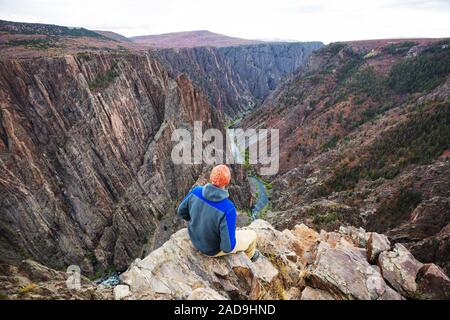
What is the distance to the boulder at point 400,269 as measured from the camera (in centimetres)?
849

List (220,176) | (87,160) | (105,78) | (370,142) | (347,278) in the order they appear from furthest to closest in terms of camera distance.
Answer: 1. (370,142)
2. (105,78)
3. (87,160)
4. (347,278)
5. (220,176)

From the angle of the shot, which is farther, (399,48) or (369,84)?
(399,48)

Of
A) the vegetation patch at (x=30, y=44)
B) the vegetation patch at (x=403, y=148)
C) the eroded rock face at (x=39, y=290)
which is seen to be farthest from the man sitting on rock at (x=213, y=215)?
the vegetation patch at (x=30, y=44)

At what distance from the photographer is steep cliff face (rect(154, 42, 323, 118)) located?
118 m

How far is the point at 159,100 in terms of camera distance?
147 feet

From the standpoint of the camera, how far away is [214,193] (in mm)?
7004

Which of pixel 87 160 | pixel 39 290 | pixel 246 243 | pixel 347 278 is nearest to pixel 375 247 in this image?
pixel 347 278

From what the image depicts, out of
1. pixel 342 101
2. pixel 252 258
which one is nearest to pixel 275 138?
pixel 342 101

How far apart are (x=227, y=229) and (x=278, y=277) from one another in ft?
9.59

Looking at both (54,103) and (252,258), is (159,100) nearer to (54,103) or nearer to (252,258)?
(54,103)

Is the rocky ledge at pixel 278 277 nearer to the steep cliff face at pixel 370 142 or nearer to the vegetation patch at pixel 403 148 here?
the steep cliff face at pixel 370 142

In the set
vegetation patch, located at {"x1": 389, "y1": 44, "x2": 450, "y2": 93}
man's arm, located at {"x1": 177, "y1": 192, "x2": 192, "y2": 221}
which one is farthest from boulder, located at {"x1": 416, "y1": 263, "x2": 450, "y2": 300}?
vegetation patch, located at {"x1": 389, "y1": 44, "x2": 450, "y2": 93}

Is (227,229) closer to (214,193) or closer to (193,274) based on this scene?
(214,193)

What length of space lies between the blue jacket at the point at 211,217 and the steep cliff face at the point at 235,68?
298ft
